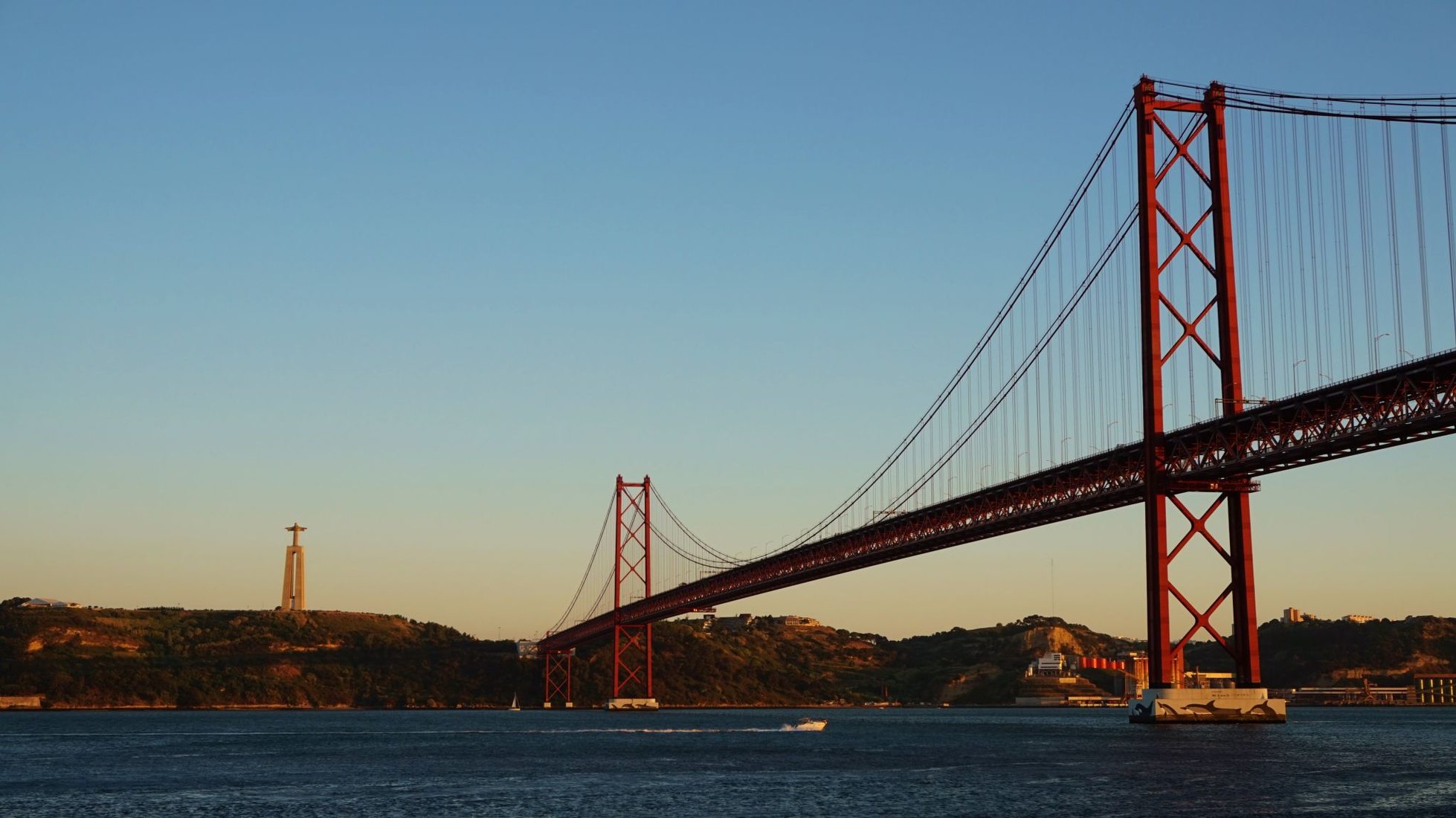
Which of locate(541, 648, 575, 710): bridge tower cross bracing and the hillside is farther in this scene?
the hillside

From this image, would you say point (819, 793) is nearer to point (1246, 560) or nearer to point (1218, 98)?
point (1246, 560)

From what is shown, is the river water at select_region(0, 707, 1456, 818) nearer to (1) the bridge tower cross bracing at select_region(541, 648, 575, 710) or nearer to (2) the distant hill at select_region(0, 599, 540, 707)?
(1) the bridge tower cross bracing at select_region(541, 648, 575, 710)

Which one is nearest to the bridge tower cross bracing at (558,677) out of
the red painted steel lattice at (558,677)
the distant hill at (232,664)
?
the red painted steel lattice at (558,677)

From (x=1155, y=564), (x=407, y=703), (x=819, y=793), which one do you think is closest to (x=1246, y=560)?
(x=1155, y=564)

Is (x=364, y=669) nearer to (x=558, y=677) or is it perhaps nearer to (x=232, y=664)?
(x=232, y=664)

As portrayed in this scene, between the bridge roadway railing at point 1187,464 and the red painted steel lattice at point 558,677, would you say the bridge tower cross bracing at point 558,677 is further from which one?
the bridge roadway railing at point 1187,464

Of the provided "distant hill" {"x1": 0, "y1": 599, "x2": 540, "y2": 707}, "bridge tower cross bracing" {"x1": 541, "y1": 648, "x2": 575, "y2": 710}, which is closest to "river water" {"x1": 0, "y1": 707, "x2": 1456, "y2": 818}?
"bridge tower cross bracing" {"x1": 541, "y1": 648, "x2": 575, "y2": 710}

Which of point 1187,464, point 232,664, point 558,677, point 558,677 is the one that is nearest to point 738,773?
point 1187,464

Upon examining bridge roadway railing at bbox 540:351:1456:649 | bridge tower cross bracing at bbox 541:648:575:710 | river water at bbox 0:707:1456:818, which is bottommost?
river water at bbox 0:707:1456:818
